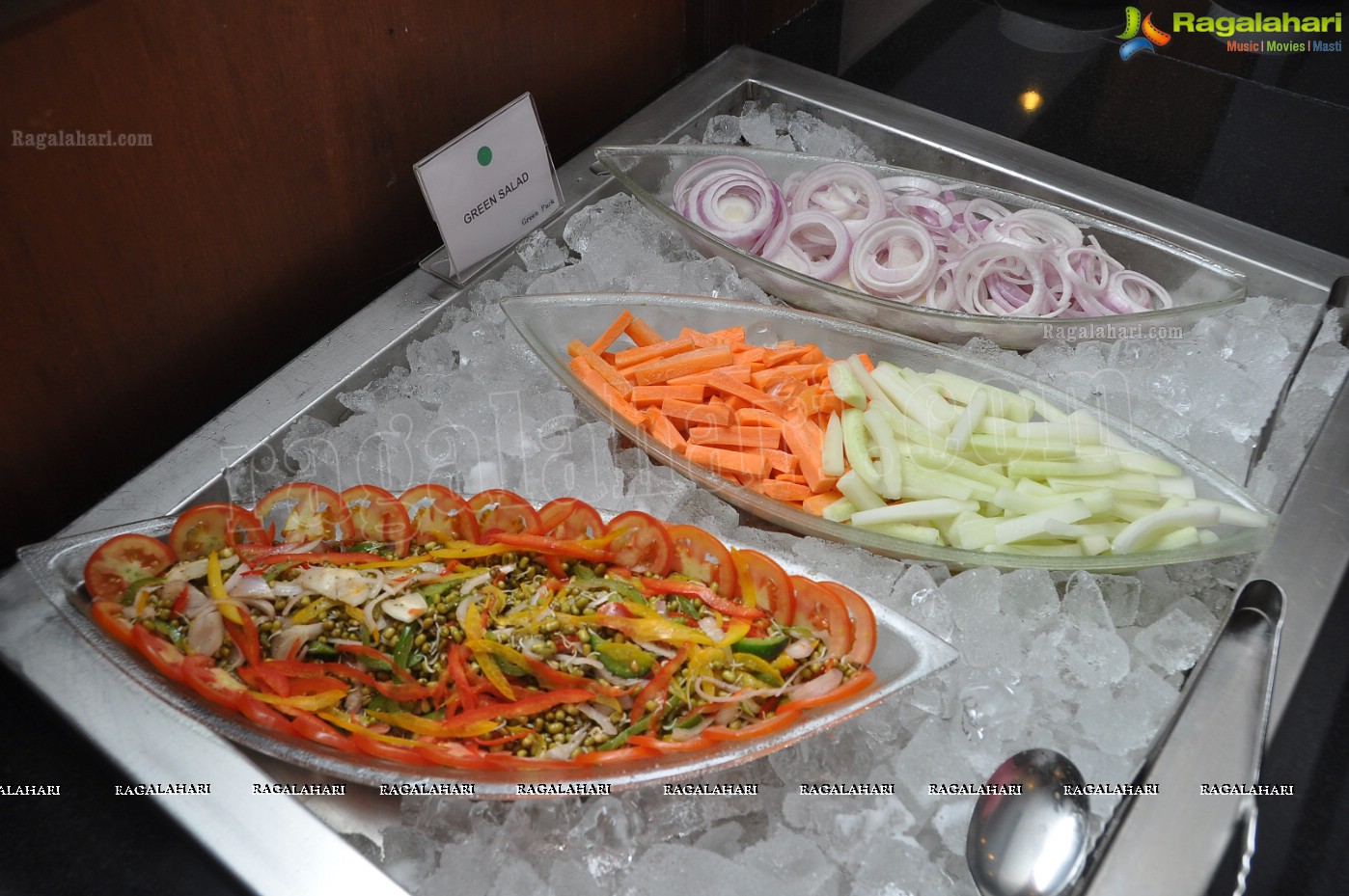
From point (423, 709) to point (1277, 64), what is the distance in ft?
11.0

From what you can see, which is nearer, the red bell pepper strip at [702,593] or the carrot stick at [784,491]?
the red bell pepper strip at [702,593]

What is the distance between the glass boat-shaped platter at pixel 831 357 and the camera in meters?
1.53

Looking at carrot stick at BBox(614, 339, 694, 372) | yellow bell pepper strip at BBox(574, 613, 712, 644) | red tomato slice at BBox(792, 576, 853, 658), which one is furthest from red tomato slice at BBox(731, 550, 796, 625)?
carrot stick at BBox(614, 339, 694, 372)

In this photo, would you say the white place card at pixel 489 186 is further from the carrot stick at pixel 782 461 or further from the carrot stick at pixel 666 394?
the carrot stick at pixel 782 461

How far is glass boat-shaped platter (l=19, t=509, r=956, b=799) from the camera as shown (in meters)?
1.28

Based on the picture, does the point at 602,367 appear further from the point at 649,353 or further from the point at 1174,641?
the point at 1174,641

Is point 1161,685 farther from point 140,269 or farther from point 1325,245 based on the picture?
point 140,269

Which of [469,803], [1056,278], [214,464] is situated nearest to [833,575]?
[469,803]

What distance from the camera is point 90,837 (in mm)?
1548

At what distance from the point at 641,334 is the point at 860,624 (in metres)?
0.81

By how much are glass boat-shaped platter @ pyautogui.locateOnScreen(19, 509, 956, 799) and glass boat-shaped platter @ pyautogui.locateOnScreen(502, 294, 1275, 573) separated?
0.78 feet

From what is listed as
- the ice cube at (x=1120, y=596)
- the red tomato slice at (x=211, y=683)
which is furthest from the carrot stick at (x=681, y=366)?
the red tomato slice at (x=211, y=683)

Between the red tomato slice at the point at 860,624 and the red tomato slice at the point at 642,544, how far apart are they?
26 cm

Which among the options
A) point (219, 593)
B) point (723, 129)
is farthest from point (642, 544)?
point (723, 129)
